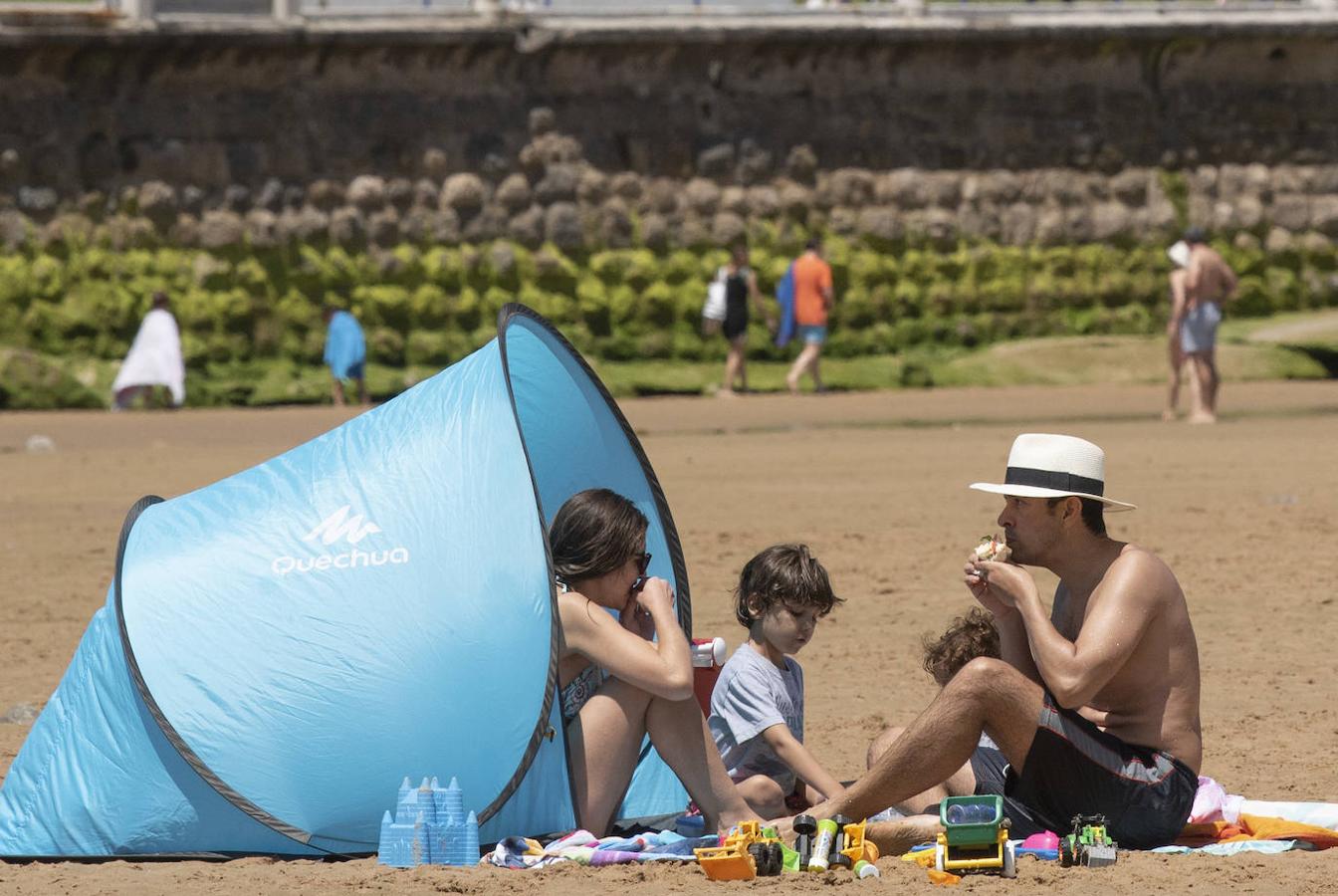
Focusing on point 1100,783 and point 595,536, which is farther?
point 595,536

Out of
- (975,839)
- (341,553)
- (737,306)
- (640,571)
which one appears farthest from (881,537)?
(737,306)

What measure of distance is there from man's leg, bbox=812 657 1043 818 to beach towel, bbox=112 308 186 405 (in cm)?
1294

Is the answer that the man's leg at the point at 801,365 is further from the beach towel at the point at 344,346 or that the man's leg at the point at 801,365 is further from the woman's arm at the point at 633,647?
the woman's arm at the point at 633,647

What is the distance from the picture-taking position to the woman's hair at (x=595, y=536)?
204 inches

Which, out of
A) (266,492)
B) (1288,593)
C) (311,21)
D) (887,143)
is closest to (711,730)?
(266,492)

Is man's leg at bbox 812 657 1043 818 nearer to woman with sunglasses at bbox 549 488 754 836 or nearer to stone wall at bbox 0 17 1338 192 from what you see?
woman with sunglasses at bbox 549 488 754 836

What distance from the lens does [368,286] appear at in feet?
60.4

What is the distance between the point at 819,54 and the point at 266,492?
14.3 metres

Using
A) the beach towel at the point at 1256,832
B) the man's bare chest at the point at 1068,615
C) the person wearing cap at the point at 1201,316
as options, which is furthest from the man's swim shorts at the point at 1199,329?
the man's bare chest at the point at 1068,615

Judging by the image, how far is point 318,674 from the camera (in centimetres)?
512

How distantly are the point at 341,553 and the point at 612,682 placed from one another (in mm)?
750

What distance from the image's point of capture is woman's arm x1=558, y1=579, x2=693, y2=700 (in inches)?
199

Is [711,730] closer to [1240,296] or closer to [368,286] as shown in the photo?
[368,286]

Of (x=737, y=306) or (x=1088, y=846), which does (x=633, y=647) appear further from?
(x=737, y=306)
